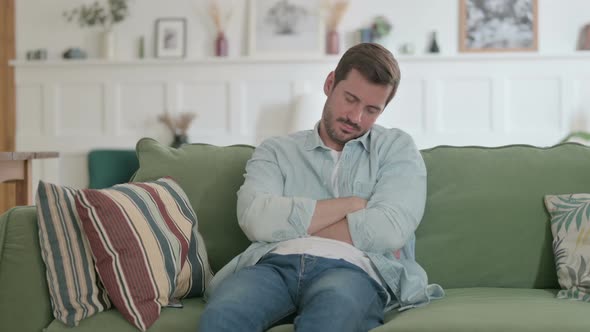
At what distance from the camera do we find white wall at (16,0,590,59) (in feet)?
17.8

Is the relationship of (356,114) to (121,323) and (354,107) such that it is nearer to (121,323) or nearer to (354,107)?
(354,107)

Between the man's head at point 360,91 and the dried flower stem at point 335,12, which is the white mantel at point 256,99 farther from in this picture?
the man's head at point 360,91

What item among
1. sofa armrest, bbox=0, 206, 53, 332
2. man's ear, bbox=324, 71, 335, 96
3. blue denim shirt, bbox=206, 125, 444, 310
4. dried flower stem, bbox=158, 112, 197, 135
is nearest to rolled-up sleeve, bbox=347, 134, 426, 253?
blue denim shirt, bbox=206, 125, 444, 310

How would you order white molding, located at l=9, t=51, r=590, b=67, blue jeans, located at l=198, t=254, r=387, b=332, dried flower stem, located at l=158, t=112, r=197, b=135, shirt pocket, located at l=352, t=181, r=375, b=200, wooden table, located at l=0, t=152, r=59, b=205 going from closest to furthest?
1. blue jeans, located at l=198, t=254, r=387, b=332
2. shirt pocket, located at l=352, t=181, r=375, b=200
3. wooden table, located at l=0, t=152, r=59, b=205
4. white molding, located at l=9, t=51, r=590, b=67
5. dried flower stem, located at l=158, t=112, r=197, b=135

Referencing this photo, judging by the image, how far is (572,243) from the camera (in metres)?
1.89

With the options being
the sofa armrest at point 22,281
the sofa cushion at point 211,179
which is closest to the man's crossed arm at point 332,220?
the sofa cushion at point 211,179

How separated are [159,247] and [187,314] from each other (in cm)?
19

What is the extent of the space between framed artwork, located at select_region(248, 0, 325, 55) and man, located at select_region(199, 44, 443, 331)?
3.52 metres

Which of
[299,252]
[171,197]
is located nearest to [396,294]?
[299,252]

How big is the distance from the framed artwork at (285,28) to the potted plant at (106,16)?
1089mm

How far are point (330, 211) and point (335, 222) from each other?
3 cm

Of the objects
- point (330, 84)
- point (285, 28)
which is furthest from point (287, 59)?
point (330, 84)

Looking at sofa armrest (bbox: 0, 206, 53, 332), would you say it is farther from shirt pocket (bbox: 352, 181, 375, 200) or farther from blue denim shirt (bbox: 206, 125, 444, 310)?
shirt pocket (bbox: 352, 181, 375, 200)

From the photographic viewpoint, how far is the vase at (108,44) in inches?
224
